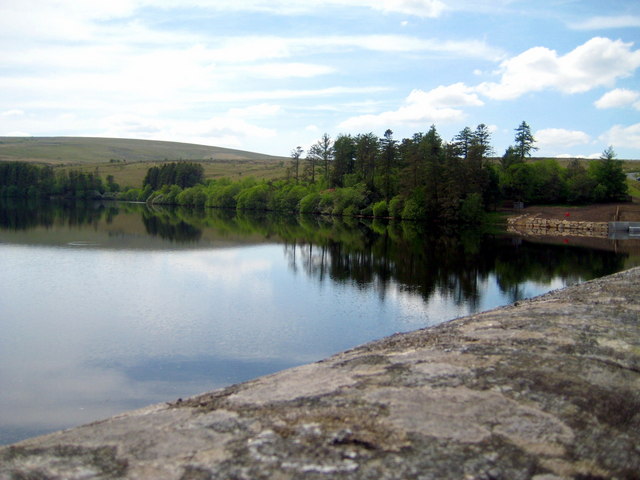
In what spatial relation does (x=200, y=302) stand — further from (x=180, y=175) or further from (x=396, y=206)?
(x=180, y=175)

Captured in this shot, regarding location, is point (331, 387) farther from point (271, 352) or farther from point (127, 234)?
point (127, 234)

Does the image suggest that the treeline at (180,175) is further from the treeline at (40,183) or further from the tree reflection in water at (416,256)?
the tree reflection in water at (416,256)

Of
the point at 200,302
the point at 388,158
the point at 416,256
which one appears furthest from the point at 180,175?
the point at 200,302

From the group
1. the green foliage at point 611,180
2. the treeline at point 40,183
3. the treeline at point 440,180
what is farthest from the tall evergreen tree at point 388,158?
the treeline at point 40,183

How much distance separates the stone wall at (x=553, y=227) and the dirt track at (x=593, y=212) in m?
1.35

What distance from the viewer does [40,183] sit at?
130 metres

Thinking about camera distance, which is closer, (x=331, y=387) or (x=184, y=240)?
(x=331, y=387)

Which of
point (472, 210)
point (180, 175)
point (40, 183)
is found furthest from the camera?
point (40, 183)

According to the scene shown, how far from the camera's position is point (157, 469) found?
6.50 metres

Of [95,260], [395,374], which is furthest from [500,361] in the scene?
[95,260]

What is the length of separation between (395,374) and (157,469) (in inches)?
179

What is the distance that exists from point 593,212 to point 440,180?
19.7m

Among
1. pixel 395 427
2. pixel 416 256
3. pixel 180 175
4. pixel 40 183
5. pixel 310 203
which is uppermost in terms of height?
pixel 180 175

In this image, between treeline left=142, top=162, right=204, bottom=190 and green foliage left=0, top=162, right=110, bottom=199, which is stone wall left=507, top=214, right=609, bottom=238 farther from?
green foliage left=0, top=162, right=110, bottom=199
